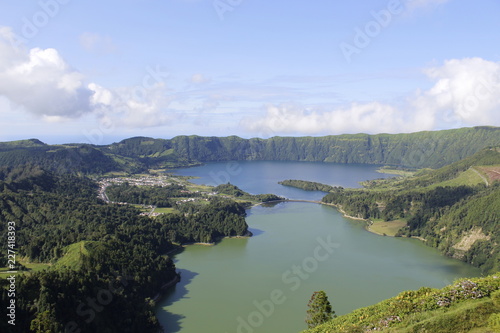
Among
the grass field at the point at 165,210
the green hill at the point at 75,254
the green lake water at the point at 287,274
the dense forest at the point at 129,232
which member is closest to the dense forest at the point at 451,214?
the dense forest at the point at 129,232

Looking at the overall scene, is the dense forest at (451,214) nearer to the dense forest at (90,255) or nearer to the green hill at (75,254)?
the dense forest at (90,255)

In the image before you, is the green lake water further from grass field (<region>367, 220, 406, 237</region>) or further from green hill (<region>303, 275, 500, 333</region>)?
green hill (<region>303, 275, 500, 333</region>)

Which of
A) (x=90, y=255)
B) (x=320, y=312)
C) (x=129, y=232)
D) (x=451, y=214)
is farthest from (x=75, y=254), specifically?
(x=451, y=214)

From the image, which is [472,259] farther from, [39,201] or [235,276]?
[39,201]

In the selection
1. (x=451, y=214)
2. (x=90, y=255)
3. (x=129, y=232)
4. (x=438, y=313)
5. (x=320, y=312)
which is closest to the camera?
(x=438, y=313)

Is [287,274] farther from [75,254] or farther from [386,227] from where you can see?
[386,227]

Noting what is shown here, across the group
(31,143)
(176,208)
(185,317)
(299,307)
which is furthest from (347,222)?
(31,143)

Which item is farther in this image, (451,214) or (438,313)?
(451,214)
